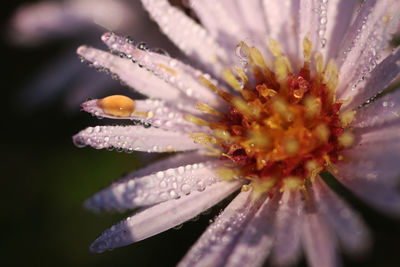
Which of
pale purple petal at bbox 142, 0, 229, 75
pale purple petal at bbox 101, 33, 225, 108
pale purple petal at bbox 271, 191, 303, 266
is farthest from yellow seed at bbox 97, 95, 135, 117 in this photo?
pale purple petal at bbox 271, 191, 303, 266

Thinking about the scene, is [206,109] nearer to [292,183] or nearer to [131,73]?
[131,73]

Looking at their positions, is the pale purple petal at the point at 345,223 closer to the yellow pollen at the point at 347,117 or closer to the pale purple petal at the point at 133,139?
the yellow pollen at the point at 347,117

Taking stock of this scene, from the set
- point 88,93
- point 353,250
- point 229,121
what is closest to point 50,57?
point 88,93

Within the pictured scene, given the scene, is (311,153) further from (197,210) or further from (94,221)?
(94,221)

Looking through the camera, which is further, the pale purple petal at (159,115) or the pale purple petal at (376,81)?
the pale purple petal at (159,115)

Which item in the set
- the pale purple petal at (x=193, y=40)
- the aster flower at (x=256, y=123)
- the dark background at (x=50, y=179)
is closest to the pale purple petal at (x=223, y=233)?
the aster flower at (x=256, y=123)

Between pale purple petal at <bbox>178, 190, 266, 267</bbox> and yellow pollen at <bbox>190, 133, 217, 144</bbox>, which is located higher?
yellow pollen at <bbox>190, 133, 217, 144</bbox>

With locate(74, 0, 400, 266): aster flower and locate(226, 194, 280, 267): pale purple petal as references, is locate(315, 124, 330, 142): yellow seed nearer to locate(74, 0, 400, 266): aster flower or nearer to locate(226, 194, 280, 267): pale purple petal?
locate(74, 0, 400, 266): aster flower
